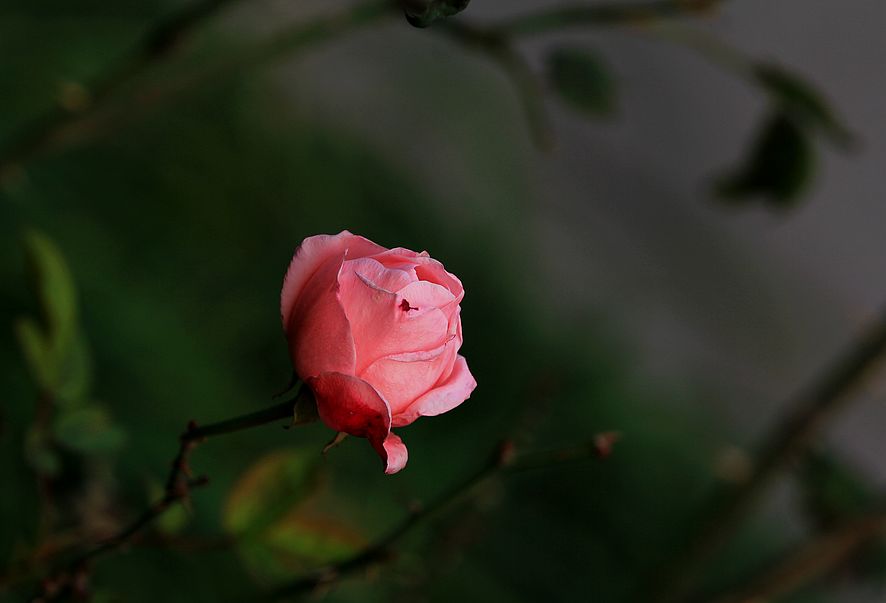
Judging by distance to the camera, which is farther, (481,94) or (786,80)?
(481,94)

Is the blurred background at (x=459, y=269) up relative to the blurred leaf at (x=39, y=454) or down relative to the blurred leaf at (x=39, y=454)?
down

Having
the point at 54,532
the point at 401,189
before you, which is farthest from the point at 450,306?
the point at 401,189

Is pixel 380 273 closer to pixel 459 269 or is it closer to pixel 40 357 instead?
pixel 40 357

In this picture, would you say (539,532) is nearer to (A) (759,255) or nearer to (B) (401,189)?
Result: (B) (401,189)

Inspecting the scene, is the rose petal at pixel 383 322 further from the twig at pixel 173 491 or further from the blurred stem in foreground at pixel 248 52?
the blurred stem in foreground at pixel 248 52

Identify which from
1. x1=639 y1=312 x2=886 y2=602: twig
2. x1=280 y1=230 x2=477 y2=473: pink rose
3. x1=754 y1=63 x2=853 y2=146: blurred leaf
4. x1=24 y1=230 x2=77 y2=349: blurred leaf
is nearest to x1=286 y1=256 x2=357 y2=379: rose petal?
x1=280 y1=230 x2=477 y2=473: pink rose

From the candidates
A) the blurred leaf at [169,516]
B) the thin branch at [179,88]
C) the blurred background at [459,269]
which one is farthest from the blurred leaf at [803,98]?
the blurred leaf at [169,516]
